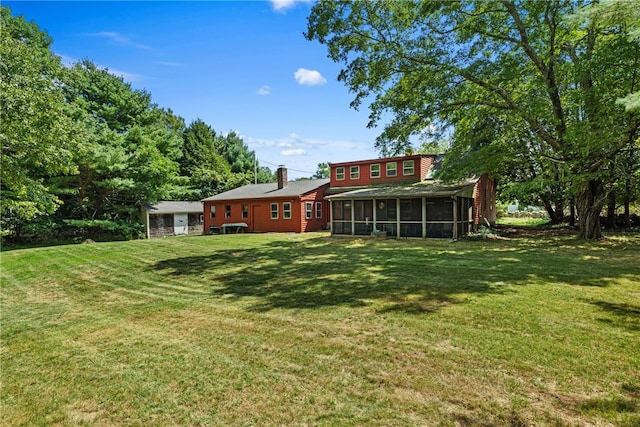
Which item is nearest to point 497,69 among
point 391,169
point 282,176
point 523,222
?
point 391,169

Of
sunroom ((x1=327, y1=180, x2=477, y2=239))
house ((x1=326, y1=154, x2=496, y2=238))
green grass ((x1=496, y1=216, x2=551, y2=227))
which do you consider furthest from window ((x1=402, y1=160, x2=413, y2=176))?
green grass ((x1=496, y1=216, x2=551, y2=227))

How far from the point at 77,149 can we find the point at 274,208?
12.2 m

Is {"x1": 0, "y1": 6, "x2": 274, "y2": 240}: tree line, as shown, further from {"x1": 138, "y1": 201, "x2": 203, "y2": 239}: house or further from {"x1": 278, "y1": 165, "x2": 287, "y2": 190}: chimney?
{"x1": 278, "y1": 165, "x2": 287, "y2": 190}: chimney

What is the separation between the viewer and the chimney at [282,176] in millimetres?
25828

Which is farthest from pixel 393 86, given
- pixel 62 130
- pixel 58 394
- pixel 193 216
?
pixel 193 216

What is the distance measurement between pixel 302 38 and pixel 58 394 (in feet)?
49.0

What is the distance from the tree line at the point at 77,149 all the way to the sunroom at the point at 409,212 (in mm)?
13605

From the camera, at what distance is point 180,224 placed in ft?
96.2

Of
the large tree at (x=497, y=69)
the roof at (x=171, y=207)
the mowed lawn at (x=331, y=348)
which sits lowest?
the mowed lawn at (x=331, y=348)

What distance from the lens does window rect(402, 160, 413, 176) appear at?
21.5 metres

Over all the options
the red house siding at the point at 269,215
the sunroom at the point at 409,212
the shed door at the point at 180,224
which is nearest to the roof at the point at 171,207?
the shed door at the point at 180,224

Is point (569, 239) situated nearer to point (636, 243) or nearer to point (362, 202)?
point (636, 243)

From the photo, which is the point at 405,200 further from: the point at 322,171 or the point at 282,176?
the point at 322,171

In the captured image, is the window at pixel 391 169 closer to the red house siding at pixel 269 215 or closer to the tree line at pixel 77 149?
the red house siding at pixel 269 215
